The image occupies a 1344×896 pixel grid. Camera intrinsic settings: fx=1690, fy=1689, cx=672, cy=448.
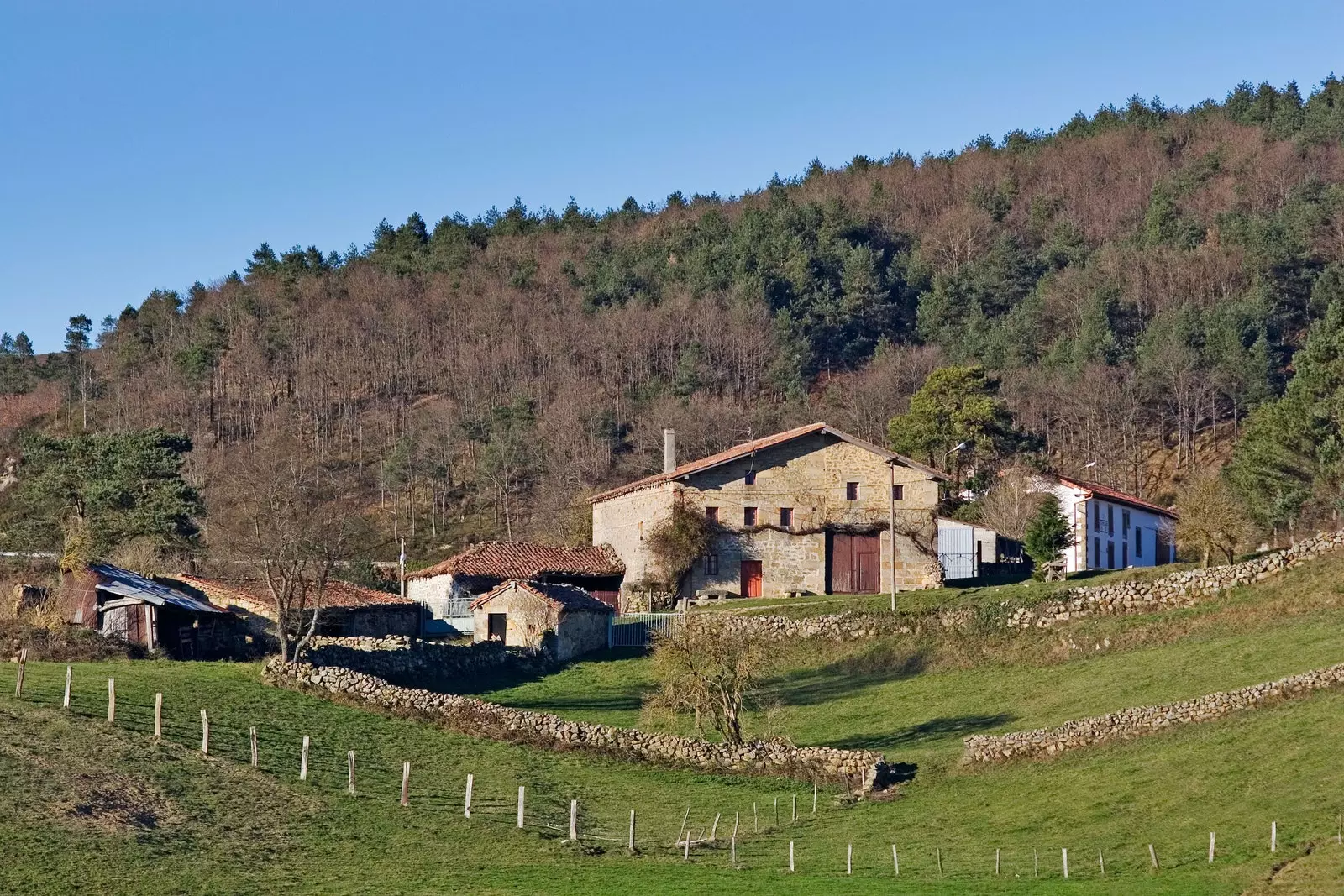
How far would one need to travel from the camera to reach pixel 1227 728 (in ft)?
122

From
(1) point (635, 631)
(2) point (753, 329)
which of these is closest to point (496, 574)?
(1) point (635, 631)

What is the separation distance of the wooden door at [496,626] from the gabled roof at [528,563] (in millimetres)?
7952

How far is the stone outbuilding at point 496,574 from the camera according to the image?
6600cm

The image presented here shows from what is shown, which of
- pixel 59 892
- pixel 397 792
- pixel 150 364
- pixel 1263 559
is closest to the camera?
pixel 59 892

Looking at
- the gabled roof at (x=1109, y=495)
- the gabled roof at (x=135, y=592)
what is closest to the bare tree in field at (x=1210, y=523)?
the gabled roof at (x=1109, y=495)

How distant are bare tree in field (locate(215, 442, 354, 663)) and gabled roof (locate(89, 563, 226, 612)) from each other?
2.53 meters

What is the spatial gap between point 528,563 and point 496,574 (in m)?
1.69

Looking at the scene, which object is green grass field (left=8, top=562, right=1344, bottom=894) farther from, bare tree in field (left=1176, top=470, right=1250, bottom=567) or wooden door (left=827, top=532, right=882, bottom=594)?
wooden door (left=827, top=532, right=882, bottom=594)

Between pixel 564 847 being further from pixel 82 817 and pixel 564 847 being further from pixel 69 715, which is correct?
pixel 69 715

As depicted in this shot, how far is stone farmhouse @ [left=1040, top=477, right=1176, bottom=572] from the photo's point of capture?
7338 cm

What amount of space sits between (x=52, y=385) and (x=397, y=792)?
13234 cm

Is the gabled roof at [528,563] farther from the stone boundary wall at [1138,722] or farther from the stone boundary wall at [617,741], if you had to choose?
the stone boundary wall at [1138,722]

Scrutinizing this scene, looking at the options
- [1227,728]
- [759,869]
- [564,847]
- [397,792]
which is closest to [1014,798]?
[1227,728]

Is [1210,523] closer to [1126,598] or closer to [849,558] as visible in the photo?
[1126,598]
